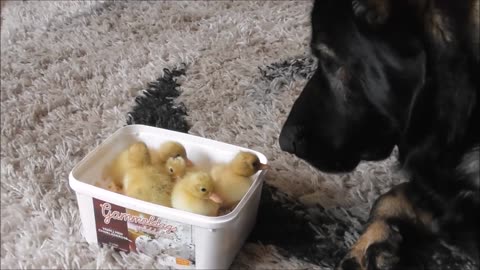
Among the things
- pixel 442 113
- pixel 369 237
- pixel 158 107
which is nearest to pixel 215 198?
pixel 369 237

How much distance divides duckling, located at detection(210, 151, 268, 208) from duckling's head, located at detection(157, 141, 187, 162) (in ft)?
0.34

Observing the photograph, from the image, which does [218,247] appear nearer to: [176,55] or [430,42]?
[430,42]

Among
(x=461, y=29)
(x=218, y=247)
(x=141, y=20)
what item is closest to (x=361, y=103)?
(x=461, y=29)

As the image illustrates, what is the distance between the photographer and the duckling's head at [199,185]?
3.44ft

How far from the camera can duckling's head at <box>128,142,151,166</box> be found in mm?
1165

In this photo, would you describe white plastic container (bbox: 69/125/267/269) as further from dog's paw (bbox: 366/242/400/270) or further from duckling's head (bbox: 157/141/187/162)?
dog's paw (bbox: 366/242/400/270)

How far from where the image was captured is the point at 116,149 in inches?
50.2

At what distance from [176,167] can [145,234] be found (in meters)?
0.15

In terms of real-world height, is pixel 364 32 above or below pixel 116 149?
above

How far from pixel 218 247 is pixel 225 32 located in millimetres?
1202

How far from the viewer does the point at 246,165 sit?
112cm

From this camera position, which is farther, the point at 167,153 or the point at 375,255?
the point at 167,153

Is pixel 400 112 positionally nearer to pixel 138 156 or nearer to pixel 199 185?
pixel 199 185

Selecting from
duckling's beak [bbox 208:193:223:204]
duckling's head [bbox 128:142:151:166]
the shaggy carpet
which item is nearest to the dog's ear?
the shaggy carpet
